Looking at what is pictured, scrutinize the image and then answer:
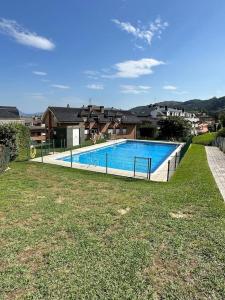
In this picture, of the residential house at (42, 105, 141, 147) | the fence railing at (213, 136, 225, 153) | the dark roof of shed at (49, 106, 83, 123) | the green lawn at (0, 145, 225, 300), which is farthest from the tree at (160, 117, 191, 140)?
the green lawn at (0, 145, 225, 300)

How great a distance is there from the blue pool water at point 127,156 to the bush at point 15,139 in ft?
12.4

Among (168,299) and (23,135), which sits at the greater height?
(23,135)

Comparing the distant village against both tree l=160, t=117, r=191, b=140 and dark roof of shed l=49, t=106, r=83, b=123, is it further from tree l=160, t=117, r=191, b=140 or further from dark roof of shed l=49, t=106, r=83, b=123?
tree l=160, t=117, r=191, b=140

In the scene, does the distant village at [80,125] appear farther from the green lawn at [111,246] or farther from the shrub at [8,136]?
the green lawn at [111,246]

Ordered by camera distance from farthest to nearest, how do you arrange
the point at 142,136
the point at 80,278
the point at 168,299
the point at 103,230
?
the point at 142,136 < the point at 103,230 < the point at 80,278 < the point at 168,299

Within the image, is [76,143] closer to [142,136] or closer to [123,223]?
[142,136]

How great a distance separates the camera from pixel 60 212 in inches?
284

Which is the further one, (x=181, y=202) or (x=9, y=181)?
(x=9, y=181)

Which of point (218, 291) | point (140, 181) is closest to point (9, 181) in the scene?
point (140, 181)

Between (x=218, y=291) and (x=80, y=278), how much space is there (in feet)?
7.63

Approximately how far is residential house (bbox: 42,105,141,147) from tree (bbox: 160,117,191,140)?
5.99 metres

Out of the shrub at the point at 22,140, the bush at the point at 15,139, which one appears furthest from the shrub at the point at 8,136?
the shrub at the point at 22,140

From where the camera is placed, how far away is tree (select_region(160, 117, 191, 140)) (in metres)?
39.5

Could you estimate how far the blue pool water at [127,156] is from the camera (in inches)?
829
